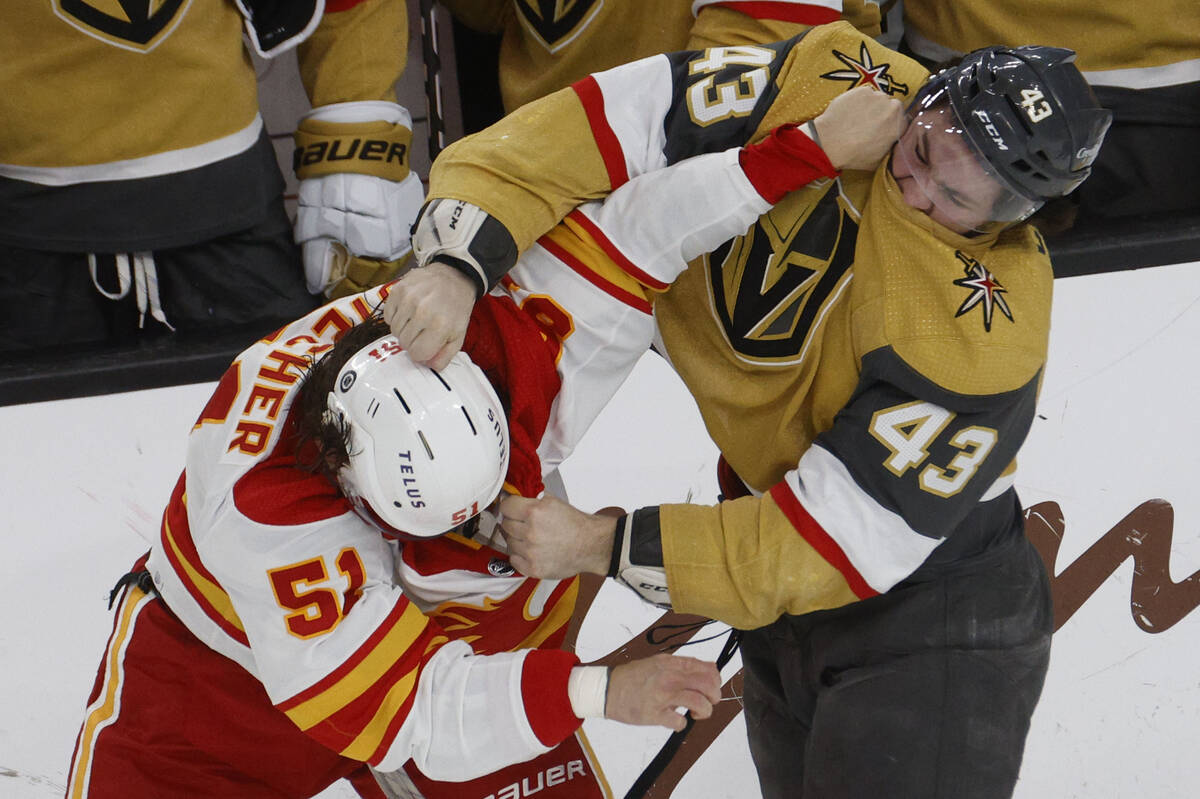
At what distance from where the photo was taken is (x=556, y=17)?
1843mm

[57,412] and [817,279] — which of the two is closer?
[817,279]

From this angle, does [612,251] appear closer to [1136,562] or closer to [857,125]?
[857,125]

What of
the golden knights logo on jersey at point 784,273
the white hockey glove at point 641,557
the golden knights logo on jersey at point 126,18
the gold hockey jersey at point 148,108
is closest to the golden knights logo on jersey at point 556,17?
the gold hockey jersey at point 148,108

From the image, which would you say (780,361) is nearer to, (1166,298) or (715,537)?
(715,537)

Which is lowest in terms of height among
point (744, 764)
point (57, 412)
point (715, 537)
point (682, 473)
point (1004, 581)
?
point (744, 764)

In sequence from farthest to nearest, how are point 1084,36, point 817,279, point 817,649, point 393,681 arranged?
point 1084,36 → point 817,649 → point 817,279 → point 393,681

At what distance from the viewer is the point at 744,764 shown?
6.49 ft

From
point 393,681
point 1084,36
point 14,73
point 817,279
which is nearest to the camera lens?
point 393,681

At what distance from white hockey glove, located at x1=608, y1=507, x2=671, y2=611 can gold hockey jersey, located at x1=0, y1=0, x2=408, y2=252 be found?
0.93m

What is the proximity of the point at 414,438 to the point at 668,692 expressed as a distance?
0.37 meters

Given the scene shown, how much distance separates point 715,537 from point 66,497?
1154mm

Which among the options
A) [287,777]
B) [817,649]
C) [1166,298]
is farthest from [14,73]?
[1166,298]

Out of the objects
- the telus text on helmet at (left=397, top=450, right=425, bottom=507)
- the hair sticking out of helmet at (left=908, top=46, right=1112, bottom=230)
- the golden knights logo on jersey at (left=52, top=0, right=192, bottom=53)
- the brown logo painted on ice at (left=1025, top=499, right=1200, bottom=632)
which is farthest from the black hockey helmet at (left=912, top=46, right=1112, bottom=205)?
the golden knights logo on jersey at (left=52, top=0, right=192, bottom=53)

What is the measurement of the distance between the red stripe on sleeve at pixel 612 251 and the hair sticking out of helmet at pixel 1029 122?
37 centimetres
